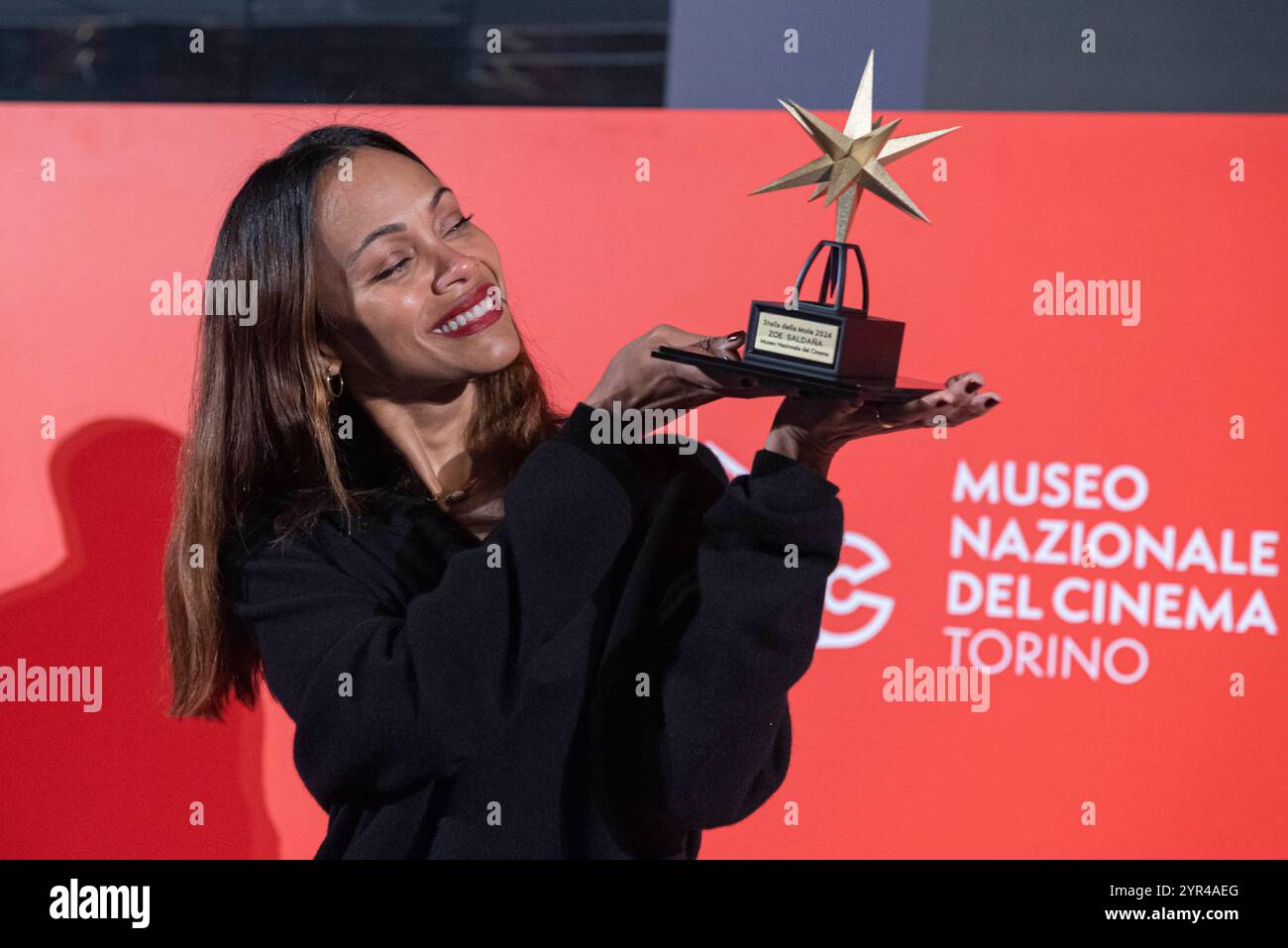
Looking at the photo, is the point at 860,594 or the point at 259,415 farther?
the point at 860,594

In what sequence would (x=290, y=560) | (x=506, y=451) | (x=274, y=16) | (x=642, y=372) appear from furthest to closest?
(x=274, y=16) → (x=506, y=451) → (x=290, y=560) → (x=642, y=372)

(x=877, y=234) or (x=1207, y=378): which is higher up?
(x=877, y=234)

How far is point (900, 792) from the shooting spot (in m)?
2.33

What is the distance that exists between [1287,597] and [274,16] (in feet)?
7.31

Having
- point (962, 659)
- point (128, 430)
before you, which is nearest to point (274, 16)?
point (128, 430)

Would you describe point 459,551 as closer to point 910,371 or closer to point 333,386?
point 333,386

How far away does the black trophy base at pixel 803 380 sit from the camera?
1.04 meters

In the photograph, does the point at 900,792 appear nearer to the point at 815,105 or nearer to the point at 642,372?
the point at 815,105

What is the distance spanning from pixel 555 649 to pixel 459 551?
0.15 m

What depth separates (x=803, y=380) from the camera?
1.07 m

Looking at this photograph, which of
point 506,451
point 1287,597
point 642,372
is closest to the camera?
point 642,372

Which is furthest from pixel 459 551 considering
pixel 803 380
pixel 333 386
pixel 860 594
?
pixel 860 594

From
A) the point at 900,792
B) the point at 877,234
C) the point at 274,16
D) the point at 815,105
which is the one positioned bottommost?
the point at 900,792

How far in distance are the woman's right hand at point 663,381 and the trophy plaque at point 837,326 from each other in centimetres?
1
